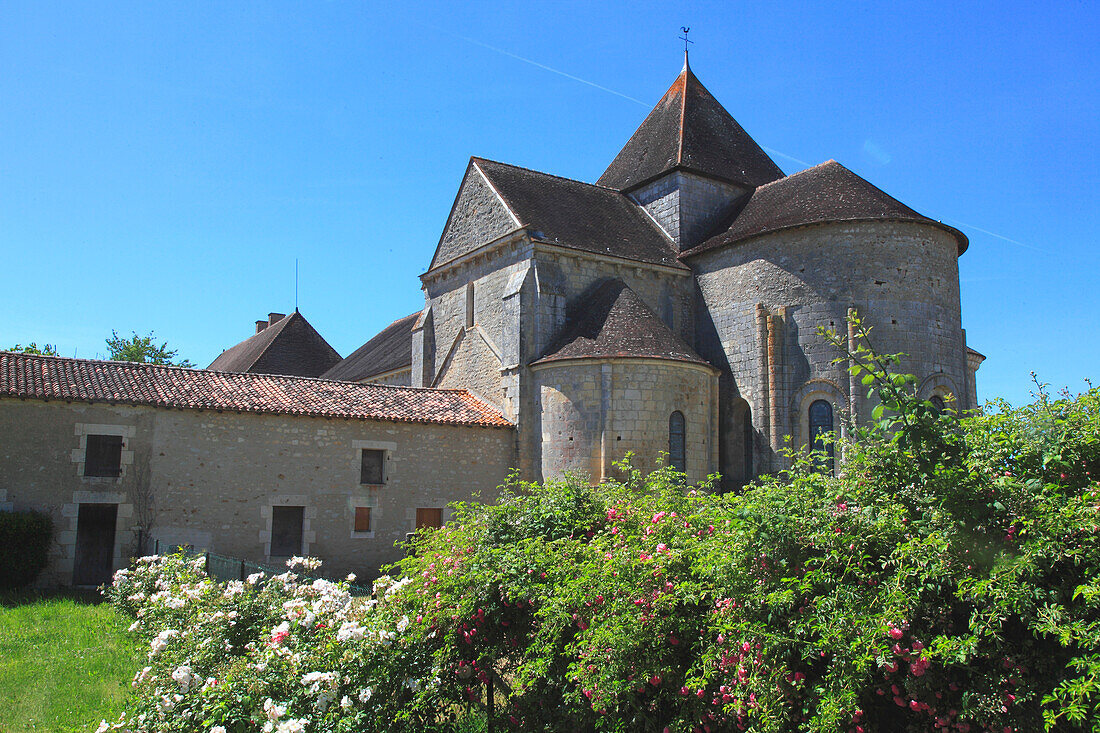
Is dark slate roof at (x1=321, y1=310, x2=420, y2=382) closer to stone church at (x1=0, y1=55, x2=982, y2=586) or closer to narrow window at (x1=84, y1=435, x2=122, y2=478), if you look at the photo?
stone church at (x1=0, y1=55, x2=982, y2=586)

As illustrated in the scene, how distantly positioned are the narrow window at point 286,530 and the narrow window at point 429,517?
2.66m

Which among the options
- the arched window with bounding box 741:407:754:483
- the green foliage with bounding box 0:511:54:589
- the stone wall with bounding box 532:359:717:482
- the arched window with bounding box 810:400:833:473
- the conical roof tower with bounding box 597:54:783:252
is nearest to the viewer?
the green foliage with bounding box 0:511:54:589

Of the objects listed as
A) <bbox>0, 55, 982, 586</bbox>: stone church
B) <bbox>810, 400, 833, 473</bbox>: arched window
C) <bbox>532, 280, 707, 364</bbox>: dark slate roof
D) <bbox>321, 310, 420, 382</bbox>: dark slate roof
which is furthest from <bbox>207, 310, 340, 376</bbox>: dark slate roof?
<bbox>810, 400, 833, 473</bbox>: arched window

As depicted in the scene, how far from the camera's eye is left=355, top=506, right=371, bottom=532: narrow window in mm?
16984

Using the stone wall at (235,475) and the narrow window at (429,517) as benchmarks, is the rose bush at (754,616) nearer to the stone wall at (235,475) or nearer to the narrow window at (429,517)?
the stone wall at (235,475)

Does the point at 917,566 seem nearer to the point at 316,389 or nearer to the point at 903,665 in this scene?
the point at 903,665

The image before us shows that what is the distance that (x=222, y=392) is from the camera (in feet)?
54.2

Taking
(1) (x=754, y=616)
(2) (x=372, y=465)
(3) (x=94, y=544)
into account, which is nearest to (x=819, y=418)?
(2) (x=372, y=465)

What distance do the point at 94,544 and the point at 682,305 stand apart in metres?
14.8

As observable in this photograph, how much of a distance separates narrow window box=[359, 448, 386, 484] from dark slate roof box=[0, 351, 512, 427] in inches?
33.1

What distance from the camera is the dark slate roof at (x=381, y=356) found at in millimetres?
27773

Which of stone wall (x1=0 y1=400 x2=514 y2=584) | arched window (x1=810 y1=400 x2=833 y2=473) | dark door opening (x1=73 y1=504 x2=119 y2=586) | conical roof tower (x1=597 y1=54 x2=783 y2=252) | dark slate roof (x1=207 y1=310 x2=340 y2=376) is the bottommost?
dark door opening (x1=73 y1=504 x2=119 y2=586)

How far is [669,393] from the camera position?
17406 millimetres

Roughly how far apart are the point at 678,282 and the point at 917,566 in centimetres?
1743
